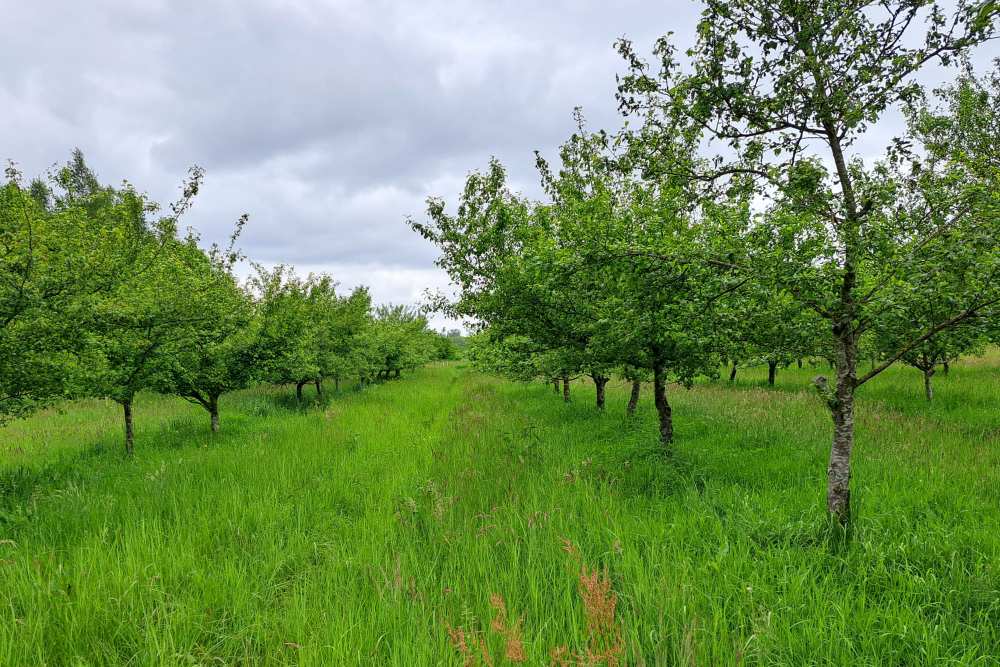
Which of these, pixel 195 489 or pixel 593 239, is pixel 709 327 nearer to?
pixel 593 239

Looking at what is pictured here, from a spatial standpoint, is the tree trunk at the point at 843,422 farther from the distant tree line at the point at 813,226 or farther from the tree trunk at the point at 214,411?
the tree trunk at the point at 214,411

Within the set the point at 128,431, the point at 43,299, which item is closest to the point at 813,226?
the point at 43,299

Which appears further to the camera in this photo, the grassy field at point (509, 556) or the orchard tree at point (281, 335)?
the orchard tree at point (281, 335)

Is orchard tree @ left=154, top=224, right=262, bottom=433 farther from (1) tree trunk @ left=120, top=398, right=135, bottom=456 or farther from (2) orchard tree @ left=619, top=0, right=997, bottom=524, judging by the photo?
(2) orchard tree @ left=619, top=0, right=997, bottom=524

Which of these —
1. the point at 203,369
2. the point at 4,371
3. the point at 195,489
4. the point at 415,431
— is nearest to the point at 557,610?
the point at 195,489

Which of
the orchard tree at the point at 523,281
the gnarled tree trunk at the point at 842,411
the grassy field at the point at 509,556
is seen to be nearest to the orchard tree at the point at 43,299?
the grassy field at the point at 509,556

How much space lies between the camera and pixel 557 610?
127 inches

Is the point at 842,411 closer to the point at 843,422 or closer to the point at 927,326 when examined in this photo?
the point at 843,422

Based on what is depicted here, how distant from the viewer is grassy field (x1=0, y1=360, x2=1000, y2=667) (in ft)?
9.19

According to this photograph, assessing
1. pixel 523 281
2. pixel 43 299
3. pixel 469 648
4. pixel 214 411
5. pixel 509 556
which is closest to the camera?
pixel 469 648

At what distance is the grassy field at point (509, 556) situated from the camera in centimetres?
280

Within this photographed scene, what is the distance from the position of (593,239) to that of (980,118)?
13582mm

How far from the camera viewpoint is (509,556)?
3.97 metres

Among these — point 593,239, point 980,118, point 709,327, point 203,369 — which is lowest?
point 203,369
